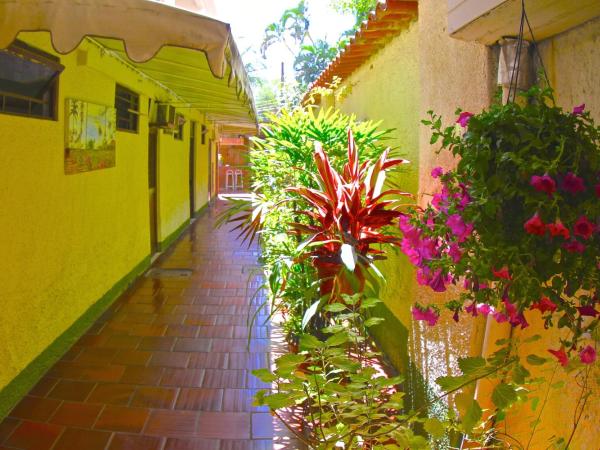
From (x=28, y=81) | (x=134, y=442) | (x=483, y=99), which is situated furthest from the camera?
(x=28, y=81)

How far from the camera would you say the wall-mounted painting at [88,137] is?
459cm

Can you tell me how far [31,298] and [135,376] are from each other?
37.6 inches

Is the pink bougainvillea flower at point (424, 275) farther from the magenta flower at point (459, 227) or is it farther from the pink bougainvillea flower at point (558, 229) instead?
the pink bougainvillea flower at point (558, 229)

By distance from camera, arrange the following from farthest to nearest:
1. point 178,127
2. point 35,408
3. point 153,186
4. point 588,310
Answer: point 178,127 < point 153,186 < point 35,408 < point 588,310

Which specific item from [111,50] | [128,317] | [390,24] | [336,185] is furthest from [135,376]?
[390,24]

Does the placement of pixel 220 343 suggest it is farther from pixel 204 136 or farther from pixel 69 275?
pixel 204 136

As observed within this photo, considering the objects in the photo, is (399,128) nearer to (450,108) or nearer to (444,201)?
(450,108)

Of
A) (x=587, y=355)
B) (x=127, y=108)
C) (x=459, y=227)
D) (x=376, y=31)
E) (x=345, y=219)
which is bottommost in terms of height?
(x=587, y=355)

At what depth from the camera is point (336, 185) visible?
11.9ft

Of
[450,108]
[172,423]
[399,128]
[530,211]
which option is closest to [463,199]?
[530,211]

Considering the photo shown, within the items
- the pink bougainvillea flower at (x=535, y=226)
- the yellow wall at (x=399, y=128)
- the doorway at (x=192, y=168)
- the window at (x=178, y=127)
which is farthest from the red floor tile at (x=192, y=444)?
the doorway at (x=192, y=168)

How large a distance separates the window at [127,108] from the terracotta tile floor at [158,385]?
2.06 m

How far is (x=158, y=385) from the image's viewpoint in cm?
411

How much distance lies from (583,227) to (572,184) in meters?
0.11
